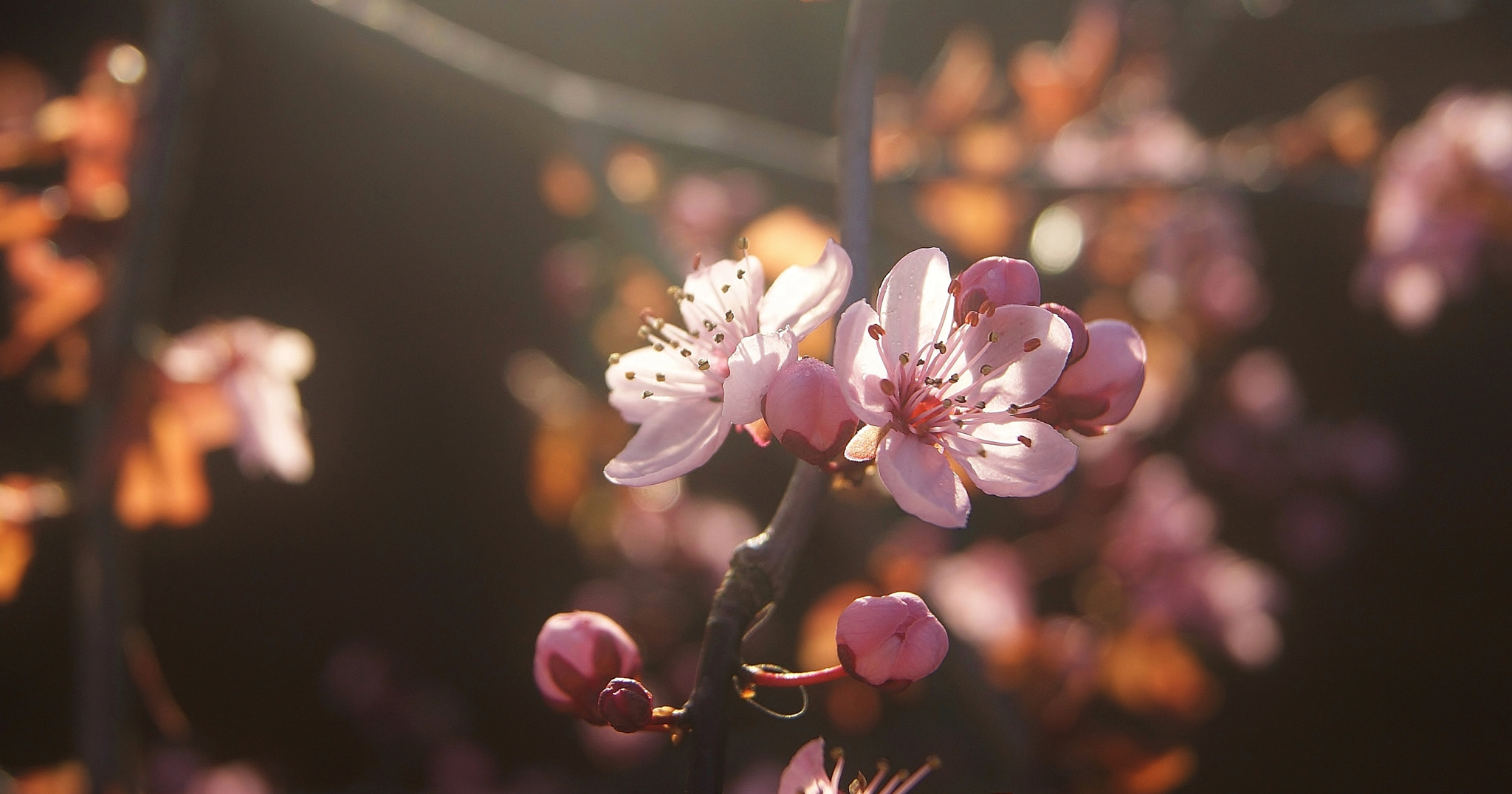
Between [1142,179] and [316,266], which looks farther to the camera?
[316,266]

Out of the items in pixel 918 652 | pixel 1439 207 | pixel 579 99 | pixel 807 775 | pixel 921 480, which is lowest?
pixel 807 775

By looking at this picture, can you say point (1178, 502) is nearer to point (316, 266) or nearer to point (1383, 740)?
point (1383, 740)

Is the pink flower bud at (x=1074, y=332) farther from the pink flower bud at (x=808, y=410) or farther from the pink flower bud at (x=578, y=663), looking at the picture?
the pink flower bud at (x=578, y=663)

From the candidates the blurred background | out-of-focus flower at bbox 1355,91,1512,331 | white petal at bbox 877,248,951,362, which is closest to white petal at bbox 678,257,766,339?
white petal at bbox 877,248,951,362

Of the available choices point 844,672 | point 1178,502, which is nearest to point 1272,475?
point 1178,502

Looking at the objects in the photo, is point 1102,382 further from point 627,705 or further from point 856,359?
point 627,705

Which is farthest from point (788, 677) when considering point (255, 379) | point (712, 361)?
point (255, 379)
